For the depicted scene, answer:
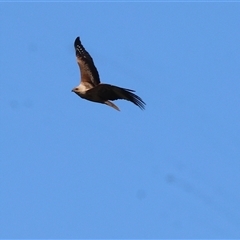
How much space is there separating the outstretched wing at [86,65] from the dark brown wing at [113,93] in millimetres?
2303

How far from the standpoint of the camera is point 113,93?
98.3 ft

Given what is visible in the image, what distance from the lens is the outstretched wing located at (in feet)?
107

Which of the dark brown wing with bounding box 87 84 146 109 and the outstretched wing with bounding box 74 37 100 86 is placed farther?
the outstretched wing with bounding box 74 37 100 86

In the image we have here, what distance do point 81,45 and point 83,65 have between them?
153cm

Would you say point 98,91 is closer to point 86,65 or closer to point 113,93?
point 113,93

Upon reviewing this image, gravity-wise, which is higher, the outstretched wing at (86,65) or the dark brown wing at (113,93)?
the outstretched wing at (86,65)

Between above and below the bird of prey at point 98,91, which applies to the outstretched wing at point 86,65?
above

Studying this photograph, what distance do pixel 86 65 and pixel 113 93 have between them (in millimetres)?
3825

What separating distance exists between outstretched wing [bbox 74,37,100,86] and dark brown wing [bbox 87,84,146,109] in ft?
7.56

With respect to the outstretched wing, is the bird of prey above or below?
below

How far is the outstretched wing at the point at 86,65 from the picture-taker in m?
32.7

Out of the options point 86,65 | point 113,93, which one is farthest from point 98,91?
point 86,65

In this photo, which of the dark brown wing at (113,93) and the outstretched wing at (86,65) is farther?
the outstretched wing at (86,65)

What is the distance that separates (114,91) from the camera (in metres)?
29.8
